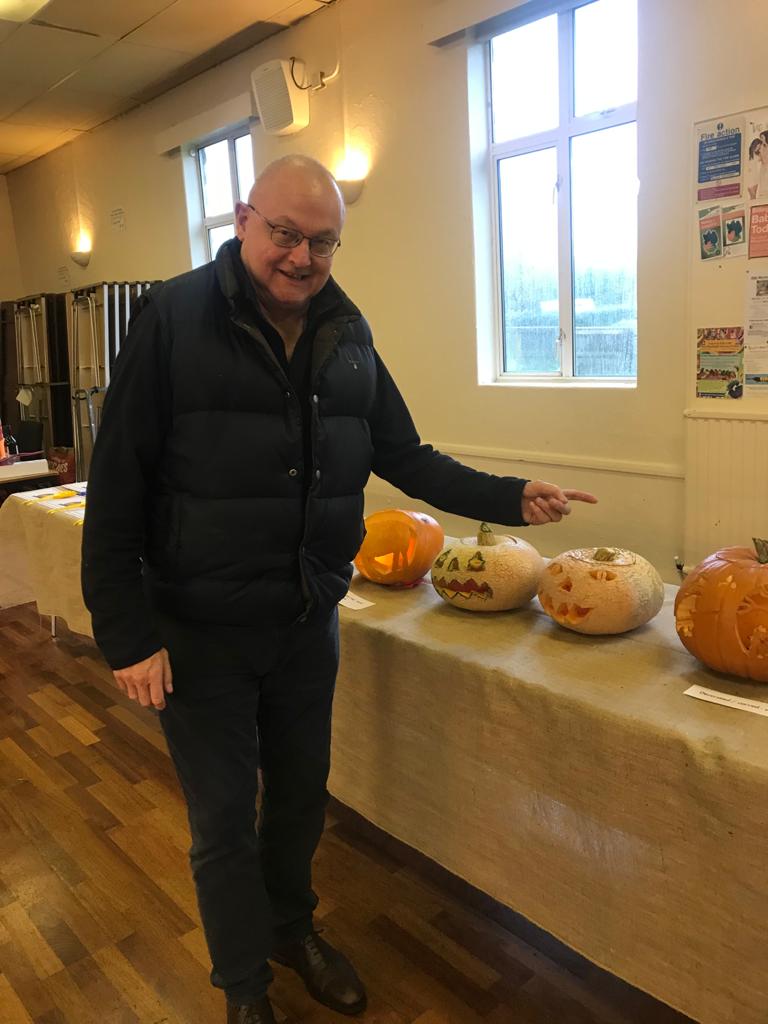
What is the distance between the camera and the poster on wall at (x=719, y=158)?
304cm

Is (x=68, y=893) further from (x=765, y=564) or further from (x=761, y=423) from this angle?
(x=761, y=423)

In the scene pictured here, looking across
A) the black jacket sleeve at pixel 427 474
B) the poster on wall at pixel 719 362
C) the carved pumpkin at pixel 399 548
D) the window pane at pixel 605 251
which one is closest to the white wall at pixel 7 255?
the window pane at pixel 605 251

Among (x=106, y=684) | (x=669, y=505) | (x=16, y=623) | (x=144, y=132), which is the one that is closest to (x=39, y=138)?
(x=144, y=132)

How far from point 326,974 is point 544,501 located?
98 cm

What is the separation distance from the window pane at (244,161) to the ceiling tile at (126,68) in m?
0.59

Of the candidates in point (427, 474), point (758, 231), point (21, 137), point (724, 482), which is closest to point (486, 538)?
point (427, 474)

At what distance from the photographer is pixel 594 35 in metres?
3.66

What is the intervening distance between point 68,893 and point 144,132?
19.0 feet

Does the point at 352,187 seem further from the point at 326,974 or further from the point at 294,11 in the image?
the point at 326,974

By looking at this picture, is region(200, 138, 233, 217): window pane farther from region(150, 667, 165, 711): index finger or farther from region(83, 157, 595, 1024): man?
region(150, 667, 165, 711): index finger

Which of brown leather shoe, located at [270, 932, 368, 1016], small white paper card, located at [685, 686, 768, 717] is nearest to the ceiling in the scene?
small white paper card, located at [685, 686, 768, 717]

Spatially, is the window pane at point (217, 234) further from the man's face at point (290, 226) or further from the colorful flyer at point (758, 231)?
the man's face at point (290, 226)

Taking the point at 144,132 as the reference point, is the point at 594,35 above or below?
below

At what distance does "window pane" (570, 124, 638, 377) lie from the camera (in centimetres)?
370
